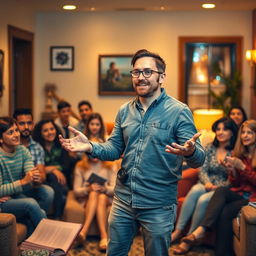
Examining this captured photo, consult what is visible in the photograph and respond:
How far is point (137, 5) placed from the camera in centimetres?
659

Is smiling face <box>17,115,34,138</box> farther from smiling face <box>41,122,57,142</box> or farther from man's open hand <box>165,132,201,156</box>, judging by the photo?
man's open hand <box>165,132,201,156</box>

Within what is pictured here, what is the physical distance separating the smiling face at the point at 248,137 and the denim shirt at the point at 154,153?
1.61 meters

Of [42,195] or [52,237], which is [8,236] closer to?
[52,237]

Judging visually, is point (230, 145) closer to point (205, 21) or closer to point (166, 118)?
point (166, 118)

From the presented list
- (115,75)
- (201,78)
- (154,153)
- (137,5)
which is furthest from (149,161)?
(201,78)

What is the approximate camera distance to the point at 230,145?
4.46 meters

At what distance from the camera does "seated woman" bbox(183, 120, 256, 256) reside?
156 inches

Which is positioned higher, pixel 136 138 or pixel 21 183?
pixel 136 138

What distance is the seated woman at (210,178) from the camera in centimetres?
427

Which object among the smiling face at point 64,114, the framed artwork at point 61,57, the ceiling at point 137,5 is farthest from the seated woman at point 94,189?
the framed artwork at point 61,57

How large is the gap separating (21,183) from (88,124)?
1.24m

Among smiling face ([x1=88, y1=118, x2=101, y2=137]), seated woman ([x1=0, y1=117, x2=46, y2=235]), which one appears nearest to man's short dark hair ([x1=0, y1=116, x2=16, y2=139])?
seated woman ([x1=0, y1=117, x2=46, y2=235])

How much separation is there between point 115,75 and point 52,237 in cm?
426

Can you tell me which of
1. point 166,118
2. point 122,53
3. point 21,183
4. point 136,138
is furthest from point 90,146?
point 122,53
